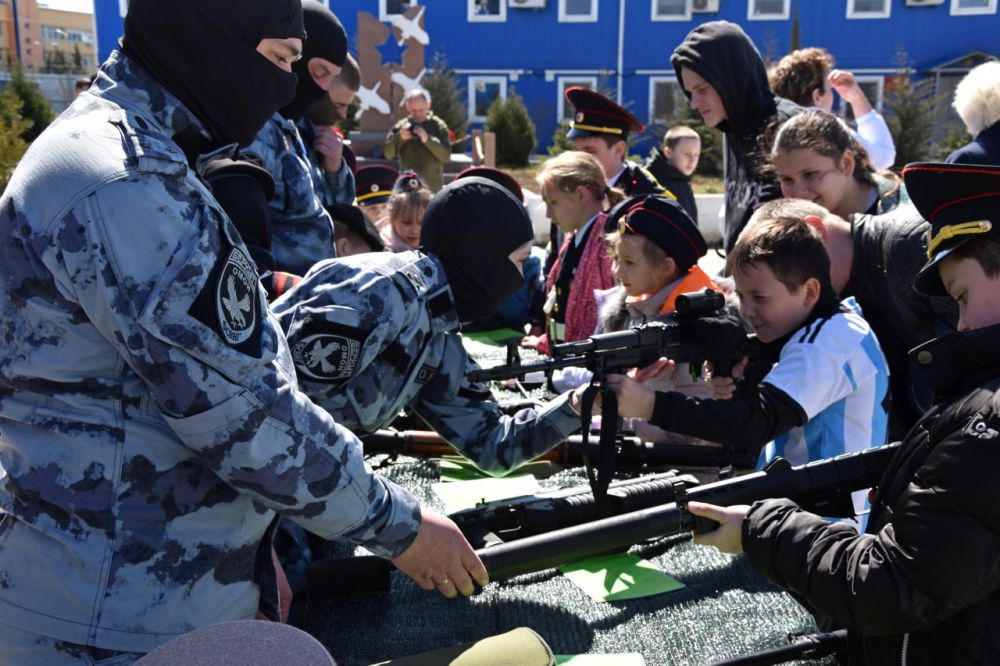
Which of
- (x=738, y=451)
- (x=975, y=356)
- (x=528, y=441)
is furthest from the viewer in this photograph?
(x=738, y=451)

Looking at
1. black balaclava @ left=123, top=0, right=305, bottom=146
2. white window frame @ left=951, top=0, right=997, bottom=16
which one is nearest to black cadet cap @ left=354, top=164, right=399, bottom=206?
black balaclava @ left=123, top=0, right=305, bottom=146

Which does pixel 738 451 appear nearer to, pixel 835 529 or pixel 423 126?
pixel 835 529

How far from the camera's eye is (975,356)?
1.60m

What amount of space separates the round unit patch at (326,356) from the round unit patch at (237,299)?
2.69 ft

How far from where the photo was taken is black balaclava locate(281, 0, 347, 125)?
408 cm

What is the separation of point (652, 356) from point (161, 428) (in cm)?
162

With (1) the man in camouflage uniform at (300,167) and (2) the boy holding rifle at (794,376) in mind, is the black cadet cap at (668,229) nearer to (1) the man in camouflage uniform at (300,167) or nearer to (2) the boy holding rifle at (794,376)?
(2) the boy holding rifle at (794,376)

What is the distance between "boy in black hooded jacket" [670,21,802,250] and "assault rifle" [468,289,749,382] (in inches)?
67.4

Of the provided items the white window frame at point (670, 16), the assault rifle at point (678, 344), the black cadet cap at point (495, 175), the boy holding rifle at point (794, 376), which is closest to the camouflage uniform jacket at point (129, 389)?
the assault rifle at point (678, 344)

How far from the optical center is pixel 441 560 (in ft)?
6.38

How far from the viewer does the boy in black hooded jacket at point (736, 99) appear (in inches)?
174

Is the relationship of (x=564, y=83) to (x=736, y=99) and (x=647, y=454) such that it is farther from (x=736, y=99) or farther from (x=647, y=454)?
(x=647, y=454)

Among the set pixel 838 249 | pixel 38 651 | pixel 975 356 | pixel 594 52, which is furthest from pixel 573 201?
pixel 594 52

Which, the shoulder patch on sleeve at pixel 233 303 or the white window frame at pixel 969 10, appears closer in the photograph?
the shoulder patch on sleeve at pixel 233 303
